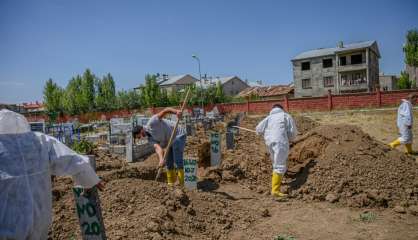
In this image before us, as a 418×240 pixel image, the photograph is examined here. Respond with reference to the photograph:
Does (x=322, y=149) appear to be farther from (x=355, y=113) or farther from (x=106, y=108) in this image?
(x=106, y=108)

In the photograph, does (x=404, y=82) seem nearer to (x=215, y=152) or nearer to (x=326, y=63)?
(x=326, y=63)

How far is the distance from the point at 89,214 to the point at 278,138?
3.96m

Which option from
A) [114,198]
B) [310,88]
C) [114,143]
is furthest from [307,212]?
[310,88]

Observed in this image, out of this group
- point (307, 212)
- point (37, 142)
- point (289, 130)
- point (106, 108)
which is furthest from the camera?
point (106, 108)

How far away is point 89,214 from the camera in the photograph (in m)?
3.12

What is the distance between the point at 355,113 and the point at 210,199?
2084cm

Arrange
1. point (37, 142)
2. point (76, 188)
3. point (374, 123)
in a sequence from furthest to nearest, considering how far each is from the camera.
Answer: point (374, 123) < point (76, 188) < point (37, 142)

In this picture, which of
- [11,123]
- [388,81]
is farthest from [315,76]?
[11,123]

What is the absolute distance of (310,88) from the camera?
1912 inches

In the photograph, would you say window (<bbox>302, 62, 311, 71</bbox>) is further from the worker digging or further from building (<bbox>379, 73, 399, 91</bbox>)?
the worker digging

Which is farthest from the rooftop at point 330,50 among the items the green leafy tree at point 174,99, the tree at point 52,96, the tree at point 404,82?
the tree at point 52,96

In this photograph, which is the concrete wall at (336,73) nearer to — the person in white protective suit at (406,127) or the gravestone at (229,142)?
the person in white protective suit at (406,127)

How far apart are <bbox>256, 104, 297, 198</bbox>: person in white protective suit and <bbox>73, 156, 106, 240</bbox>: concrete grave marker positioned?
12.3 ft

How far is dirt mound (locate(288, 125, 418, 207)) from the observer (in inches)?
222
